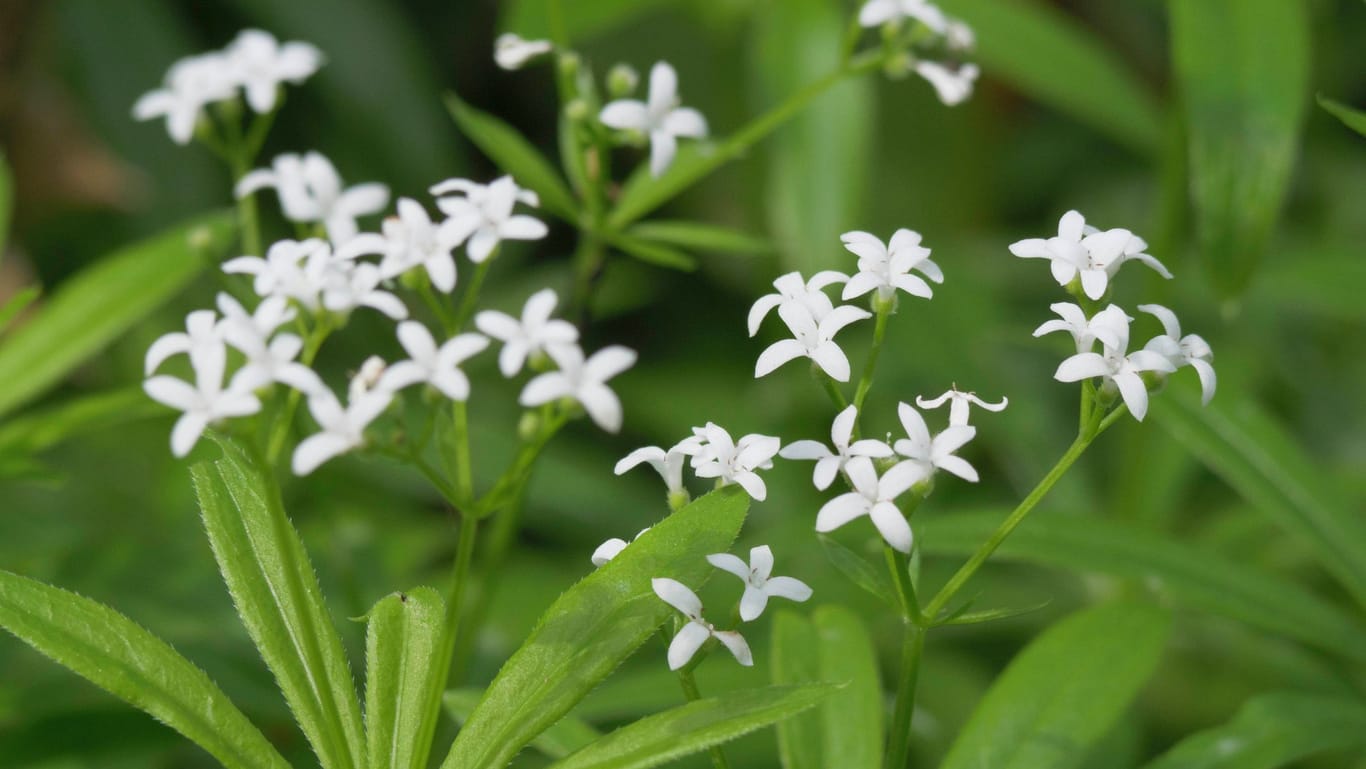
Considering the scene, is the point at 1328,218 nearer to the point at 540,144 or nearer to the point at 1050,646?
the point at 540,144

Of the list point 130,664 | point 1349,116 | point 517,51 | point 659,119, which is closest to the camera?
point 130,664

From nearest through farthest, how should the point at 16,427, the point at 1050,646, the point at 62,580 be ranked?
the point at 1050,646 < the point at 16,427 < the point at 62,580

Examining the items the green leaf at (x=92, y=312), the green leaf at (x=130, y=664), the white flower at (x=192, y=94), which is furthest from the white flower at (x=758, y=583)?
the white flower at (x=192, y=94)

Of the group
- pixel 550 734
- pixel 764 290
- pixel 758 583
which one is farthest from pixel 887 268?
pixel 764 290

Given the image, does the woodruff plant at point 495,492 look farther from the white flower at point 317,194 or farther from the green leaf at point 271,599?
the white flower at point 317,194

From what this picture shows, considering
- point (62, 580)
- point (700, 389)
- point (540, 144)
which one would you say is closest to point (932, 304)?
point (700, 389)

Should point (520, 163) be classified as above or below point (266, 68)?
below

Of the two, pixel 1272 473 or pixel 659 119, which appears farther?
pixel 1272 473

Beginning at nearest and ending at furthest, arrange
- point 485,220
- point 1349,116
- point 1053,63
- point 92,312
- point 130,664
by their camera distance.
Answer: point 130,664, point 485,220, point 1349,116, point 92,312, point 1053,63

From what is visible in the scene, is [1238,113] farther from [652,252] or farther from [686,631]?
[686,631]
